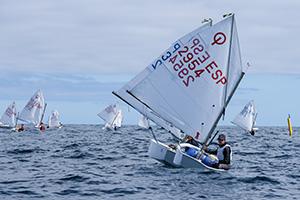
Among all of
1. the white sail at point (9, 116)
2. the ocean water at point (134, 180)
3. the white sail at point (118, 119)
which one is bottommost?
the ocean water at point (134, 180)

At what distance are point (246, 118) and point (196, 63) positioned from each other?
5397 cm

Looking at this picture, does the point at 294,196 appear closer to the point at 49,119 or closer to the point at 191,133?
the point at 191,133

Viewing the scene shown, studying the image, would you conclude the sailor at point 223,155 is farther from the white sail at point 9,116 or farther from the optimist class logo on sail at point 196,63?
the white sail at point 9,116

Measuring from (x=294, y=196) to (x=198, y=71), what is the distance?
705 centimetres

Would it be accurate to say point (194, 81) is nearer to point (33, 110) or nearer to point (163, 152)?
point (163, 152)

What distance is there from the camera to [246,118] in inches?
2960

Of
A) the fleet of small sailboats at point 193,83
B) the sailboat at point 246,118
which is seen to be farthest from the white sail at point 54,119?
the fleet of small sailboats at point 193,83

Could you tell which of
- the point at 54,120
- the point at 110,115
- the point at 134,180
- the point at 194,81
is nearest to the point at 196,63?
the point at 194,81

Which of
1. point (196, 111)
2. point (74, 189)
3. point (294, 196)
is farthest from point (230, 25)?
point (74, 189)

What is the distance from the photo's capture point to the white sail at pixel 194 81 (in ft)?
73.7

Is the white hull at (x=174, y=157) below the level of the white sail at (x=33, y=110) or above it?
below

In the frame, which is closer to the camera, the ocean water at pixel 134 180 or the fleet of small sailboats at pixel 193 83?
the ocean water at pixel 134 180

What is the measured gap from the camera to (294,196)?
17.6 meters

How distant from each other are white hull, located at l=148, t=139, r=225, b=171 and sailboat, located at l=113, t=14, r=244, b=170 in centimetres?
4
